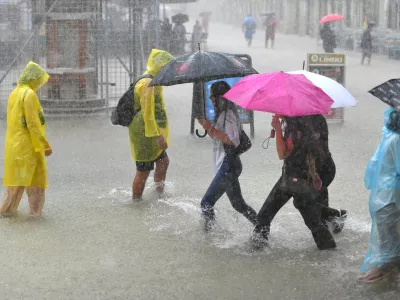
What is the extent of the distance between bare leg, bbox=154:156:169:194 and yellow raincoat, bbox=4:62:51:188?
51.1 inches

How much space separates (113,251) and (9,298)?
119cm

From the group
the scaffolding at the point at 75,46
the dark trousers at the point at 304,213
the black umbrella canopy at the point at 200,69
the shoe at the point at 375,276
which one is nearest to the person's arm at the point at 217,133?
the black umbrella canopy at the point at 200,69

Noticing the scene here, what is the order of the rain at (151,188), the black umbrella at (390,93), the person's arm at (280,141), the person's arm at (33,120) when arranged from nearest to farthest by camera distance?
the black umbrella at (390,93) < the rain at (151,188) < the person's arm at (280,141) < the person's arm at (33,120)

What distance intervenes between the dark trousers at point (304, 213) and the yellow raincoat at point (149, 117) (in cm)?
166

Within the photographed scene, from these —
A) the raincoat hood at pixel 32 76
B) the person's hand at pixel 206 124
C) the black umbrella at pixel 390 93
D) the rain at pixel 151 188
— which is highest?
the black umbrella at pixel 390 93

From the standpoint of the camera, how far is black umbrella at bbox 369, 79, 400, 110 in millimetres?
5007

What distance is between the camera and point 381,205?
525 centimetres

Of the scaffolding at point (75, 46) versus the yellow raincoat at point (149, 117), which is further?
the scaffolding at point (75, 46)

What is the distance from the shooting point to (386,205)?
523 cm

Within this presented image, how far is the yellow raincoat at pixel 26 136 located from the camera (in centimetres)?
693

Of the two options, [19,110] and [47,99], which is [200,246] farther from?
[47,99]

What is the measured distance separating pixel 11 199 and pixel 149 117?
1.54 meters

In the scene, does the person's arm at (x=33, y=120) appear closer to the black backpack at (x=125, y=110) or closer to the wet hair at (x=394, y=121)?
the black backpack at (x=125, y=110)

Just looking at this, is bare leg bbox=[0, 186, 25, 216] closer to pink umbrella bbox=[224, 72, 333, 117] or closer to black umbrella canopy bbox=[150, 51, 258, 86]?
black umbrella canopy bbox=[150, 51, 258, 86]
